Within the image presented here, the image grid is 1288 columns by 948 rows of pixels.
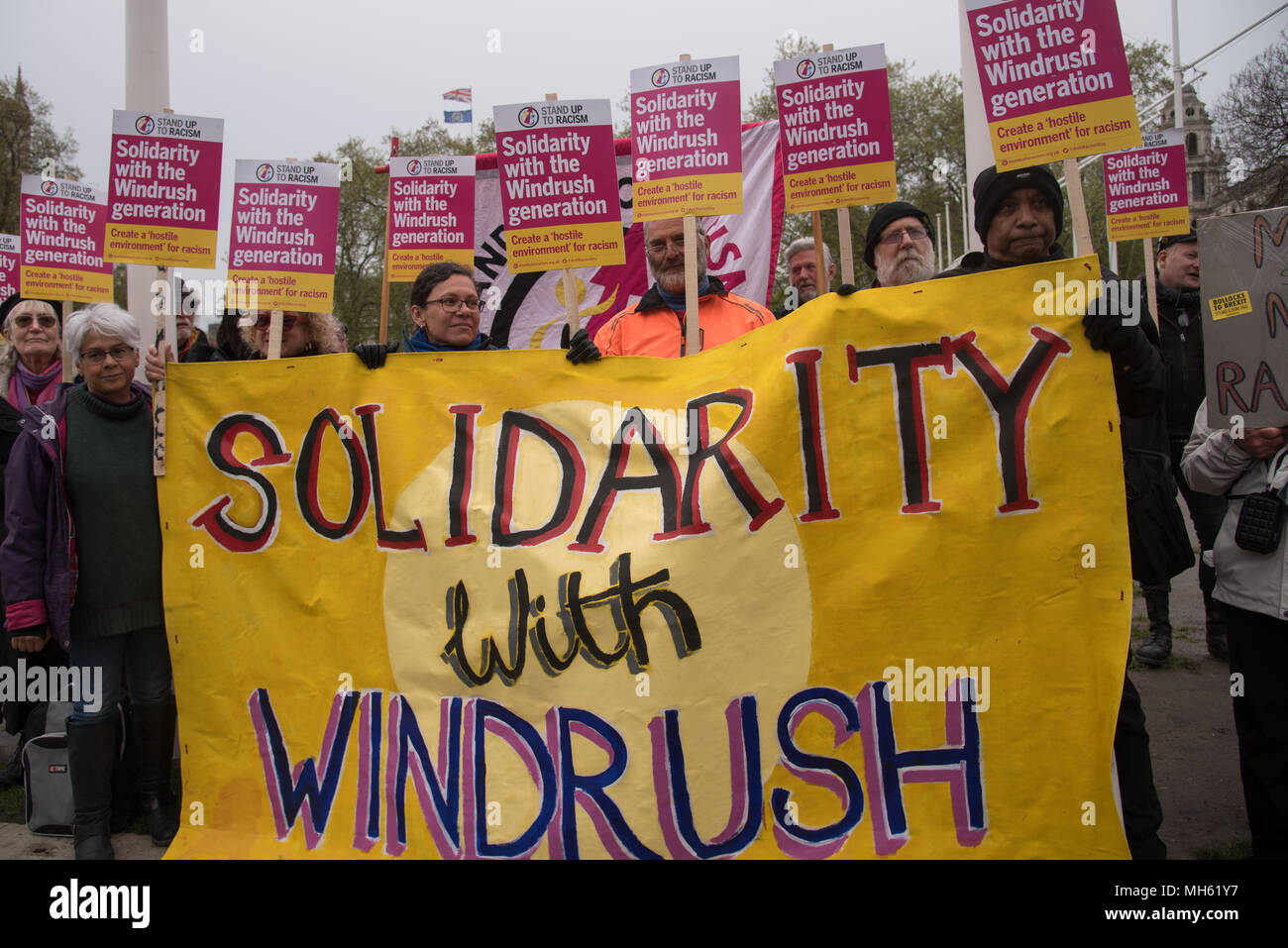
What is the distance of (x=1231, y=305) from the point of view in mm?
2955

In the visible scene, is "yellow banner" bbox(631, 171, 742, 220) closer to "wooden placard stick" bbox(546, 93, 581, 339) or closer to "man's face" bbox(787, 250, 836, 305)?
"wooden placard stick" bbox(546, 93, 581, 339)

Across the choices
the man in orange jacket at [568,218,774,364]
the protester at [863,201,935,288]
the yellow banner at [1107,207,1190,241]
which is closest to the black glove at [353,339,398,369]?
the man in orange jacket at [568,218,774,364]

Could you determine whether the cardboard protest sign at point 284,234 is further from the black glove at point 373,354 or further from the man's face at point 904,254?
the man's face at point 904,254

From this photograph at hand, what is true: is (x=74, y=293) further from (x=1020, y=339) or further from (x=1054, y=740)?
(x=1054, y=740)

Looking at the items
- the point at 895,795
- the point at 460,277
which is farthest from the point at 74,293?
the point at 895,795

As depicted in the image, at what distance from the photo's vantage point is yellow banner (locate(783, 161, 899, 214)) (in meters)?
3.33

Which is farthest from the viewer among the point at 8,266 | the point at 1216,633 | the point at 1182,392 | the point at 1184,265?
the point at 8,266

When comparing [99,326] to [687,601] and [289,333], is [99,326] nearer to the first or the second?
[289,333]

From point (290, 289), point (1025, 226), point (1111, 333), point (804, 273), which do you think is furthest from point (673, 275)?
point (804, 273)

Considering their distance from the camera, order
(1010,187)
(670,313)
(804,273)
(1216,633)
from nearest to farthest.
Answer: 1. (1010,187)
2. (670,313)
3. (1216,633)
4. (804,273)

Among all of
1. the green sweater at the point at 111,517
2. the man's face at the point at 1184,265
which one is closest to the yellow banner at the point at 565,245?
the green sweater at the point at 111,517

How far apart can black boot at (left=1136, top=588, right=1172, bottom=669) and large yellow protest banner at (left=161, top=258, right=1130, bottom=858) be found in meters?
3.01

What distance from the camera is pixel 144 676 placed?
147 inches

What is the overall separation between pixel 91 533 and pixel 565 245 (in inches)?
84.3
